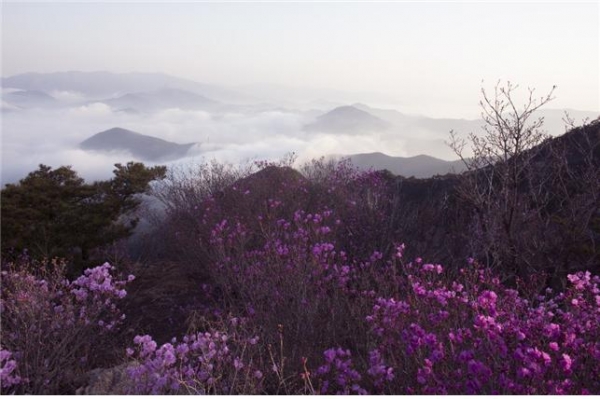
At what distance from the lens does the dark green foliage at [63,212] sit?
9984 mm

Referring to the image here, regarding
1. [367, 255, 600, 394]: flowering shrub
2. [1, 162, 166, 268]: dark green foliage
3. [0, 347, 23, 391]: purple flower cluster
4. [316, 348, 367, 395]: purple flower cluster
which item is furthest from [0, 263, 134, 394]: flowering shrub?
[1, 162, 166, 268]: dark green foliage

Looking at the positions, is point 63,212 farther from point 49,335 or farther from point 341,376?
point 341,376

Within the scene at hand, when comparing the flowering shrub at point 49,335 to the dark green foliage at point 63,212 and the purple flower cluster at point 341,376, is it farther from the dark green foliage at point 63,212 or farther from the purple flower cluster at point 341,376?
the dark green foliage at point 63,212

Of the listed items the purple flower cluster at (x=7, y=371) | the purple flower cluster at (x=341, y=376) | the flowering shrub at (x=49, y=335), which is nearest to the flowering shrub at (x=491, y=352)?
the purple flower cluster at (x=341, y=376)

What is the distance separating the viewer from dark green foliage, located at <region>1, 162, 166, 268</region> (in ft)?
32.8

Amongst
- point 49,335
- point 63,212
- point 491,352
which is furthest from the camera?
point 63,212

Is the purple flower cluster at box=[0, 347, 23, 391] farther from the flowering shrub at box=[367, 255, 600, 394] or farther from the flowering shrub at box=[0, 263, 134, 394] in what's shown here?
the flowering shrub at box=[367, 255, 600, 394]

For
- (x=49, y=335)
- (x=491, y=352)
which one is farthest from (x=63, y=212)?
(x=491, y=352)

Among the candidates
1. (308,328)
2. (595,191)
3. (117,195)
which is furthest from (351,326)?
(117,195)

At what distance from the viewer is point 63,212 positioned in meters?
10.1

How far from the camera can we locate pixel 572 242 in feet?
23.9

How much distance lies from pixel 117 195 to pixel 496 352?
8.35 metres

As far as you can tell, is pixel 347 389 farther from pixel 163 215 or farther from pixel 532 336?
pixel 163 215

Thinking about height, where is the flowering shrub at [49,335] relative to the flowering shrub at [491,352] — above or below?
below
